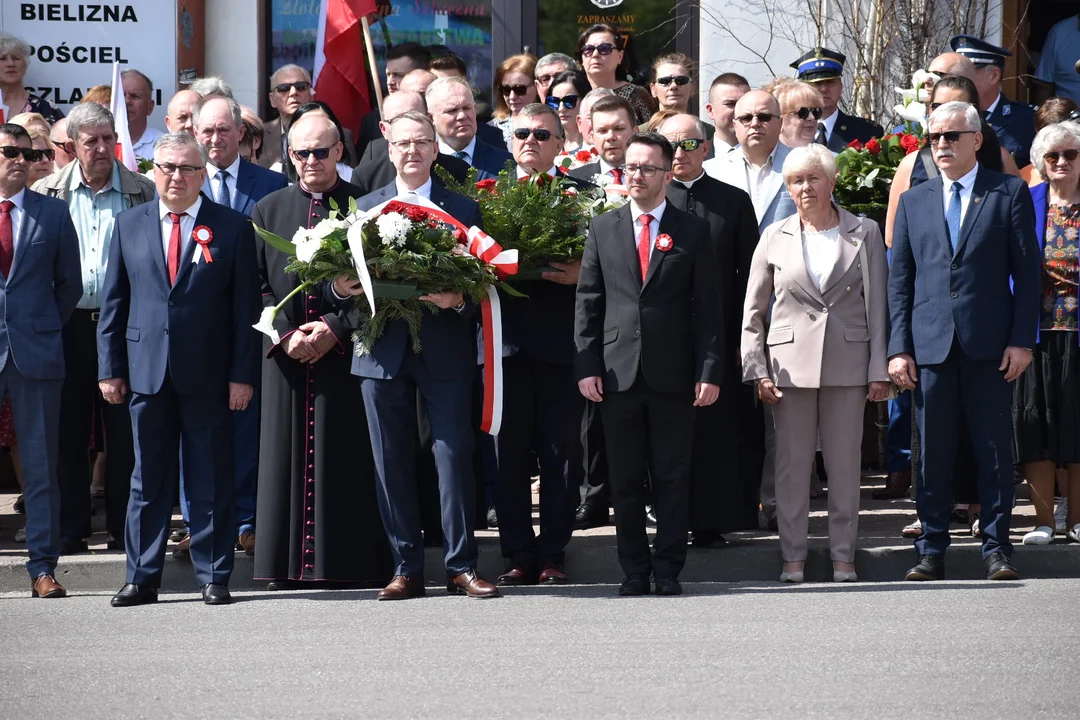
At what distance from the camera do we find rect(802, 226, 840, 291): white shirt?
29.4 feet

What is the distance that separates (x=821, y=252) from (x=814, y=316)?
364 mm

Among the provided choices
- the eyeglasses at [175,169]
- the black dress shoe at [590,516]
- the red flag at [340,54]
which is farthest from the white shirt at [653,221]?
the red flag at [340,54]

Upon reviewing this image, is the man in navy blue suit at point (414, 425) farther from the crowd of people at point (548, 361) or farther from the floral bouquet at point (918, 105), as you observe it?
the floral bouquet at point (918, 105)

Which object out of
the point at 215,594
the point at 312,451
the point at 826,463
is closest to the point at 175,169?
the point at 312,451

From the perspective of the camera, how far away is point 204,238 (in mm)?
8539

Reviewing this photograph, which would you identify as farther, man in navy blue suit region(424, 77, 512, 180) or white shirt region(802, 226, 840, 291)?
man in navy blue suit region(424, 77, 512, 180)

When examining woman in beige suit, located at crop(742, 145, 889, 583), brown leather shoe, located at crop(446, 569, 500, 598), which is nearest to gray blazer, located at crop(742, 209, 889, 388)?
woman in beige suit, located at crop(742, 145, 889, 583)

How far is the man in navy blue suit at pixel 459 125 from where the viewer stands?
1009 centimetres

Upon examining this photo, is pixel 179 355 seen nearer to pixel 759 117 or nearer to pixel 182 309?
pixel 182 309

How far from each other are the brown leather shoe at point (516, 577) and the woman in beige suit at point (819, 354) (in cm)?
139

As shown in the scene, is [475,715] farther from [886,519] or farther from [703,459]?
[886,519]

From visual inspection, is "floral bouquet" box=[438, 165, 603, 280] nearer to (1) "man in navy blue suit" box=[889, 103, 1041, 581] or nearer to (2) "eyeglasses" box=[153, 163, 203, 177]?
(2) "eyeglasses" box=[153, 163, 203, 177]

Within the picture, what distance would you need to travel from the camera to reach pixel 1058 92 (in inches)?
583

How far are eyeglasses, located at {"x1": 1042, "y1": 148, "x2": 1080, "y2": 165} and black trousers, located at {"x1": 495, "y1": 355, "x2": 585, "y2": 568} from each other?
305 centimetres
